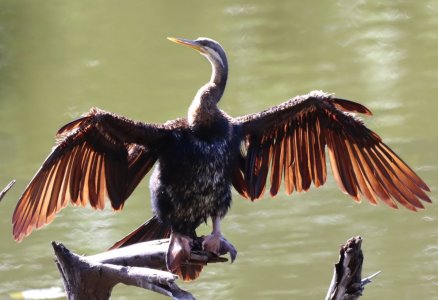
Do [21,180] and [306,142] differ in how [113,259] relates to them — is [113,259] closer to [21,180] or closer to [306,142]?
[306,142]

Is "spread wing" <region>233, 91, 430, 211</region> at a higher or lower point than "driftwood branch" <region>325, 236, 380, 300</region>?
higher

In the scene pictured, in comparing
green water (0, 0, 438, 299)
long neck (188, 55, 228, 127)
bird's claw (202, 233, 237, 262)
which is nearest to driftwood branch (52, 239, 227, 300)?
bird's claw (202, 233, 237, 262)

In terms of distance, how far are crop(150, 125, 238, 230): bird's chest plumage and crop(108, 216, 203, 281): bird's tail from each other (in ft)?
0.33

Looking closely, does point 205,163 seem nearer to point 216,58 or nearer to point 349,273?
point 216,58

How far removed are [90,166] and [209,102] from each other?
0.63 metres

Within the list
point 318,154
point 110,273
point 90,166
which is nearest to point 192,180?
point 90,166

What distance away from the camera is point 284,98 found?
1101cm

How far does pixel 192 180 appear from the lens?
20.1 ft

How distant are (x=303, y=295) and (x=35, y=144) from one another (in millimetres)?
3125

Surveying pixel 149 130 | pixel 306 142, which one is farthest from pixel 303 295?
pixel 149 130

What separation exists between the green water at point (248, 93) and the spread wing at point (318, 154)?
7.01 feet

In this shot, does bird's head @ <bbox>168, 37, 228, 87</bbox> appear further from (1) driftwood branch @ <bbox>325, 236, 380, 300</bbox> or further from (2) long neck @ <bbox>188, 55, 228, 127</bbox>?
(1) driftwood branch @ <bbox>325, 236, 380, 300</bbox>

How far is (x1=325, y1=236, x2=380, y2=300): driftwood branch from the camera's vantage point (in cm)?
516

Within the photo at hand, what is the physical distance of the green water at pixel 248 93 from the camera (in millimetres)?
8938
